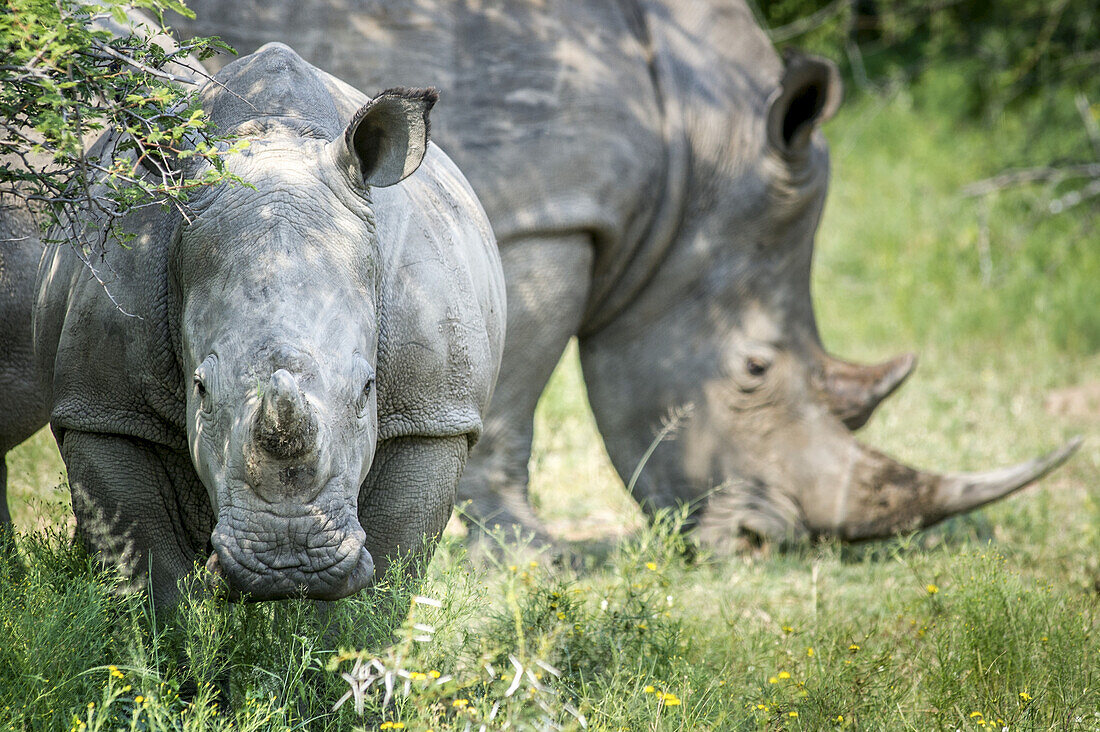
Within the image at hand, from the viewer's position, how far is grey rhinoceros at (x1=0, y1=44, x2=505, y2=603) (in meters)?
2.53

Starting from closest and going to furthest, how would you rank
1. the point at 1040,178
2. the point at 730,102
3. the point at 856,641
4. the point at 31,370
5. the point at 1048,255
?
the point at 31,370
the point at 856,641
the point at 730,102
the point at 1040,178
the point at 1048,255

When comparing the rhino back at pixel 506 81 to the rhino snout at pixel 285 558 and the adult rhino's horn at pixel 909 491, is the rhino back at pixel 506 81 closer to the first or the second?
the adult rhino's horn at pixel 909 491

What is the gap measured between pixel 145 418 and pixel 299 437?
71 centimetres

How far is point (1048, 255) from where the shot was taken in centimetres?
1054

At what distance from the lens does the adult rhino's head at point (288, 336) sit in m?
2.51

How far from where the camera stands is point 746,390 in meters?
5.45

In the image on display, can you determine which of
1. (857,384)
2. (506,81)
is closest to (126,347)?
(506,81)

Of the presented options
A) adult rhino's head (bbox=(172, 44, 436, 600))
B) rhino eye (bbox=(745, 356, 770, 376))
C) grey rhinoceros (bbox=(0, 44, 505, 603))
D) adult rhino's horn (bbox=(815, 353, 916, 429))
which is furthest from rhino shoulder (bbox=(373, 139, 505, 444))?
adult rhino's horn (bbox=(815, 353, 916, 429))

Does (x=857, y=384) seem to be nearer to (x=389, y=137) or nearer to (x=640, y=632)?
(x=640, y=632)

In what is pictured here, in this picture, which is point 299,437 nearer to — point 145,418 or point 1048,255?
point 145,418

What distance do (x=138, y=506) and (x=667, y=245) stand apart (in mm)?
2881

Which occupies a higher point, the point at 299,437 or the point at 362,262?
the point at 362,262

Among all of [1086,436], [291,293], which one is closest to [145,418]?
[291,293]

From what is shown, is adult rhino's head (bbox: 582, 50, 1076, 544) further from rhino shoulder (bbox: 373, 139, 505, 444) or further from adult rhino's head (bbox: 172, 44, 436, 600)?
adult rhino's head (bbox: 172, 44, 436, 600)
